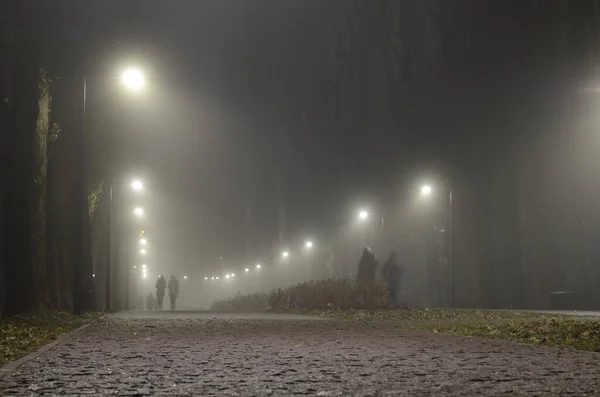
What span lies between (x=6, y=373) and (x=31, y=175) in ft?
56.2

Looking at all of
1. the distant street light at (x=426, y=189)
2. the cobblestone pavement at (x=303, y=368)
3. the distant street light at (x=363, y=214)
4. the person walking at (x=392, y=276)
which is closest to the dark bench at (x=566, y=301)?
the person walking at (x=392, y=276)

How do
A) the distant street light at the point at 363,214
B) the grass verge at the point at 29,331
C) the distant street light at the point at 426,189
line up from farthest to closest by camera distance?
the distant street light at the point at 363,214 < the distant street light at the point at 426,189 < the grass verge at the point at 29,331

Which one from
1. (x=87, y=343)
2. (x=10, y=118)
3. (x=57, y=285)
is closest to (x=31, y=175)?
(x=10, y=118)

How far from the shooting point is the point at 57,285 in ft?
98.8

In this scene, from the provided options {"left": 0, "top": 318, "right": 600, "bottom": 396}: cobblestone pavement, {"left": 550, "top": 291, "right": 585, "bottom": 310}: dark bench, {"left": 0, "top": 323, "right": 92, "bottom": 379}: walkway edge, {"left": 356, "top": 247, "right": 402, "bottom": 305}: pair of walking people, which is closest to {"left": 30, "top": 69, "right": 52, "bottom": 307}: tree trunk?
{"left": 0, "top": 323, "right": 92, "bottom": 379}: walkway edge

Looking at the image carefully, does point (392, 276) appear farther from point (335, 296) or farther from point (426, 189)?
point (426, 189)

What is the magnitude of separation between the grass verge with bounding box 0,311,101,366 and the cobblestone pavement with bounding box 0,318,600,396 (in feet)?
1.68

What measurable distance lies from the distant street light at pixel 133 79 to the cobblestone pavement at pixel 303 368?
548 inches

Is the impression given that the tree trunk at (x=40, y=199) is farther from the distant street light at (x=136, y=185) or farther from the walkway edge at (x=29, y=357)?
the distant street light at (x=136, y=185)

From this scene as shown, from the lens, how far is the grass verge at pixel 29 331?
1364cm

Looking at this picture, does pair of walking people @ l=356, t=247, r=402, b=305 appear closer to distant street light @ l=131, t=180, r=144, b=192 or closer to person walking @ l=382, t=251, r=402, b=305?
person walking @ l=382, t=251, r=402, b=305

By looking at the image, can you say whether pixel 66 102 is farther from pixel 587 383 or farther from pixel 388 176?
pixel 388 176

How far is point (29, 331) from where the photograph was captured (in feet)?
60.9

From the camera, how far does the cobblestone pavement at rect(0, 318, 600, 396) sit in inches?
351
